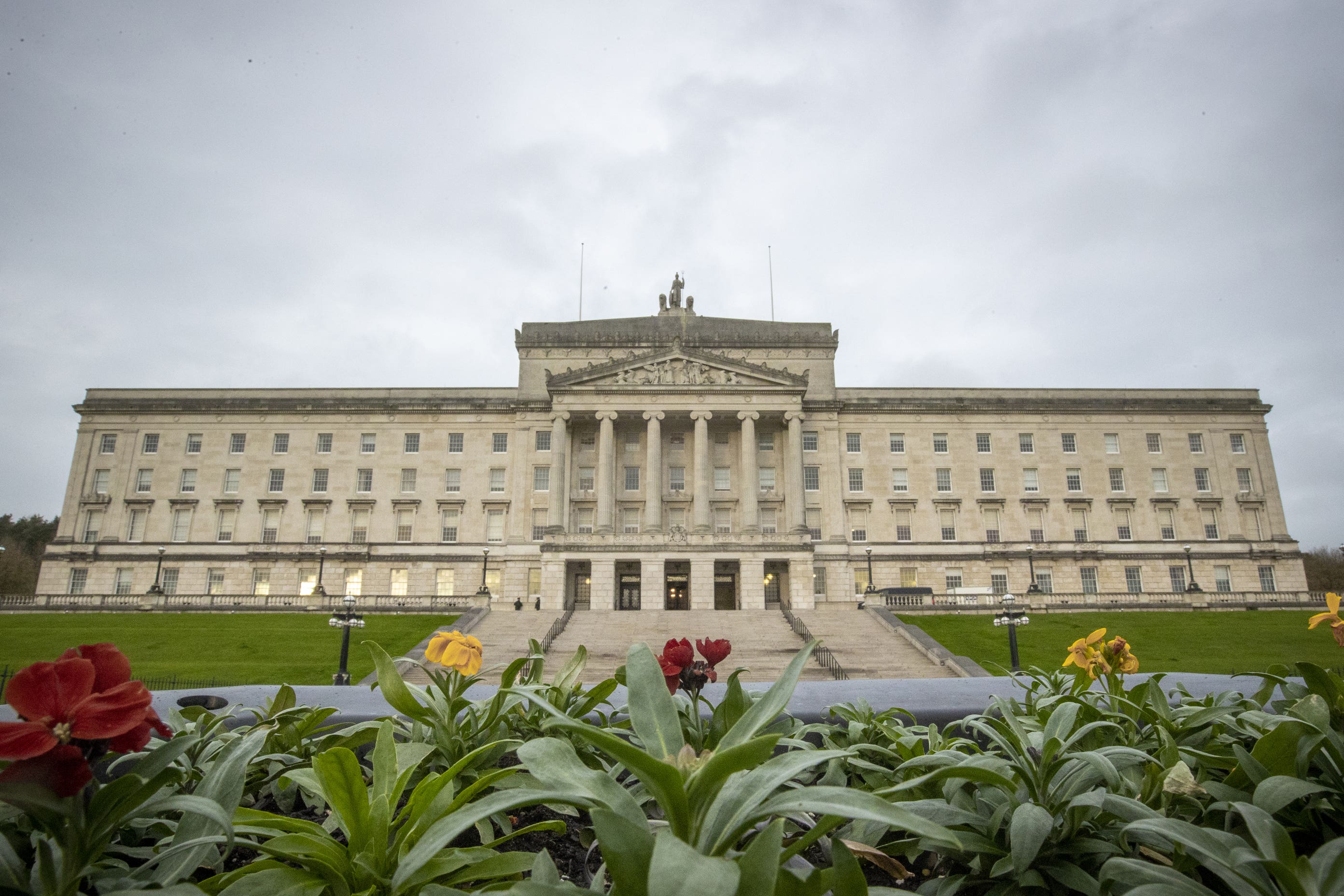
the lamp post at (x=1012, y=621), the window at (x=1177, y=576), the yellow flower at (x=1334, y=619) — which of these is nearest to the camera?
the yellow flower at (x=1334, y=619)

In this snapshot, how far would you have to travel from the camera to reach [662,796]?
1908 mm

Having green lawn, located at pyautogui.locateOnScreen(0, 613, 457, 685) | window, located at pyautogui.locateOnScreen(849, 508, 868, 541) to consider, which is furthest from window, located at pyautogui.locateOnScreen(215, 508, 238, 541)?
window, located at pyautogui.locateOnScreen(849, 508, 868, 541)

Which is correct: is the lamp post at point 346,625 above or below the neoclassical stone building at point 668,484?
below

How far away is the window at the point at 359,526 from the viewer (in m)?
53.5

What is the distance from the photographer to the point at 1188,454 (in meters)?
55.9

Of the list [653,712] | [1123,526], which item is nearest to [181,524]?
[653,712]

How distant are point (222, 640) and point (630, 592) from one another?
986 inches

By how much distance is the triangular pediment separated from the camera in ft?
168

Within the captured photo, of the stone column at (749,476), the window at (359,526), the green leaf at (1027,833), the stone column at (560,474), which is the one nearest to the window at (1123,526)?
the stone column at (749,476)

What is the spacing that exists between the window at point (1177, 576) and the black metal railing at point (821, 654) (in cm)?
3181

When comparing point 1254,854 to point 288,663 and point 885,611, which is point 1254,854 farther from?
point 885,611

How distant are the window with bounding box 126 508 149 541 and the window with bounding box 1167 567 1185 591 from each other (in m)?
73.7

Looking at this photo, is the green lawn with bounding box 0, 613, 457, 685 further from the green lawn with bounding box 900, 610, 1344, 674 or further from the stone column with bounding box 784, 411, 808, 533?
the green lawn with bounding box 900, 610, 1344, 674

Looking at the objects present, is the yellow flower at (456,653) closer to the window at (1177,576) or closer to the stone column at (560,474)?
the stone column at (560,474)
